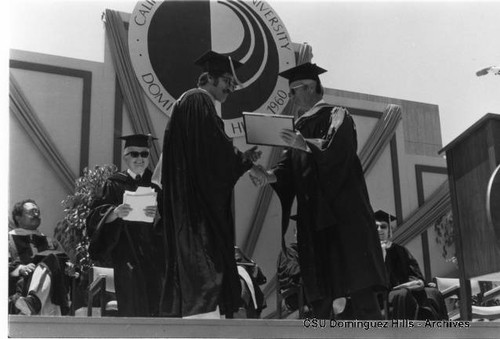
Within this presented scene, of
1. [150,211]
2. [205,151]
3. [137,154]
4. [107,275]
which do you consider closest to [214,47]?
[137,154]

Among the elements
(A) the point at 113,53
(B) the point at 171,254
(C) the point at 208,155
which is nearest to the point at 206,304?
(B) the point at 171,254

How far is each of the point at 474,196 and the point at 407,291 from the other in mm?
1357

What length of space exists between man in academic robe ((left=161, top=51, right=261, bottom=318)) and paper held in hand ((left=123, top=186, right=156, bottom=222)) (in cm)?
51

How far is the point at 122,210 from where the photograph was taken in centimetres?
574

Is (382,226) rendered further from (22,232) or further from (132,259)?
(22,232)

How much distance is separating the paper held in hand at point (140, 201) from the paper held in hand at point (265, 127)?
96 cm

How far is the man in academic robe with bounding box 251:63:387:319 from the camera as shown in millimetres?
5094

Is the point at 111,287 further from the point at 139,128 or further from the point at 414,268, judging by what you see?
the point at 414,268

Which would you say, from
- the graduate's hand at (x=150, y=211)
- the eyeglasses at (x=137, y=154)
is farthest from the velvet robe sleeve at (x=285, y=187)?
the eyeglasses at (x=137, y=154)

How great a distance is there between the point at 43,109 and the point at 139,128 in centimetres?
98

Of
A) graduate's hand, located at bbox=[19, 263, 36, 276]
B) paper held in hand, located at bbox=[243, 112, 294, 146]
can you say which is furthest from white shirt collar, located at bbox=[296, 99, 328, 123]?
graduate's hand, located at bbox=[19, 263, 36, 276]

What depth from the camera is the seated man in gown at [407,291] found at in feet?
21.6

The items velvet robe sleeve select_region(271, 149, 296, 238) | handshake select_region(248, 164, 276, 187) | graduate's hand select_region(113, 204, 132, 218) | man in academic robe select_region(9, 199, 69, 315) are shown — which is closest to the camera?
handshake select_region(248, 164, 276, 187)

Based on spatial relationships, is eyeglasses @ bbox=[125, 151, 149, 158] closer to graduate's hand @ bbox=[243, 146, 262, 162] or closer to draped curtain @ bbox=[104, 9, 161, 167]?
draped curtain @ bbox=[104, 9, 161, 167]
